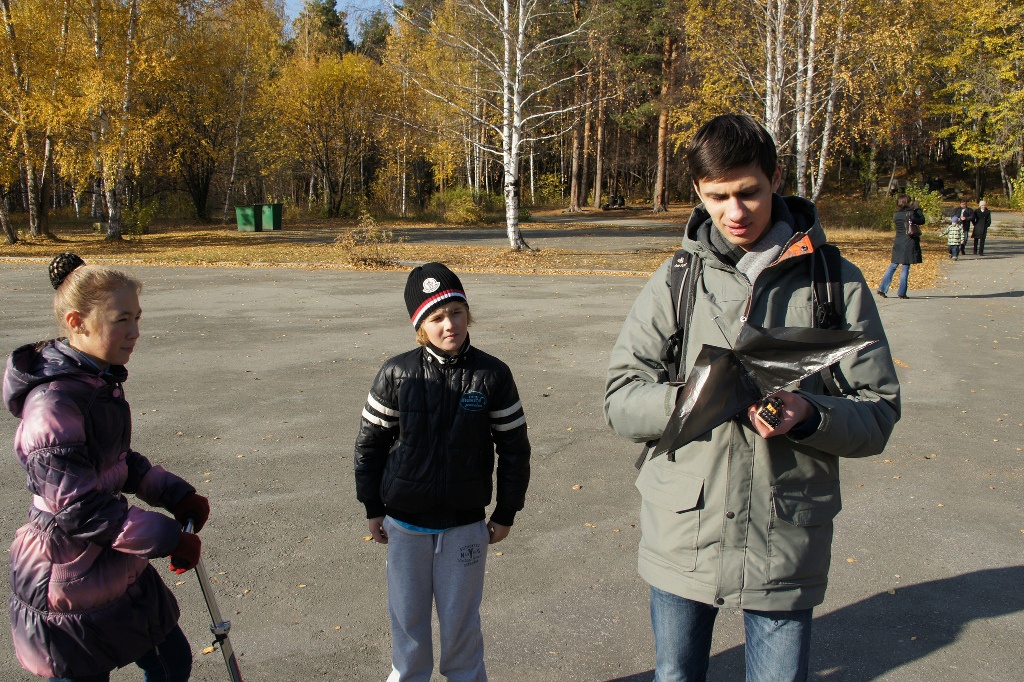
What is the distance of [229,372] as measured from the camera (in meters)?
8.79

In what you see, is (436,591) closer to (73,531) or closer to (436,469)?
(436,469)

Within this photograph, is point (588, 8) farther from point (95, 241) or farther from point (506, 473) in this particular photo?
point (506, 473)

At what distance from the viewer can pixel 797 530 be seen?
7.27 ft

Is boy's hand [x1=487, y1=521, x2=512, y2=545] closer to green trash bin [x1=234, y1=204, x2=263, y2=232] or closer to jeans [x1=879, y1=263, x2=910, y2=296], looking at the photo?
jeans [x1=879, y1=263, x2=910, y2=296]

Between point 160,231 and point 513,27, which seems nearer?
point 513,27

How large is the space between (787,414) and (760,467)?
26 centimetres

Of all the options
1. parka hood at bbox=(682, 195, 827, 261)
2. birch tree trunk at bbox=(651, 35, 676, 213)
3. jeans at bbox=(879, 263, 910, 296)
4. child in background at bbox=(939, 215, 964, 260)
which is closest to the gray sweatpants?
parka hood at bbox=(682, 195, 827, 261)

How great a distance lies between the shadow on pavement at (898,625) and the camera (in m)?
3.48

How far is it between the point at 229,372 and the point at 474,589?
6453 mm

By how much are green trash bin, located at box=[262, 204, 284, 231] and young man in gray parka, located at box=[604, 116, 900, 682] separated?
111ft

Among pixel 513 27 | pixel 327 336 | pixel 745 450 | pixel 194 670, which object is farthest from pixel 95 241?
pixel 745 450

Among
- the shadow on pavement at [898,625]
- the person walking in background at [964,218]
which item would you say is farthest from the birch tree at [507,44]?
the shadow on pavement at [898,625]

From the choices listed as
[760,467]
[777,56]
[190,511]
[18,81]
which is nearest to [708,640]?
[760,467]

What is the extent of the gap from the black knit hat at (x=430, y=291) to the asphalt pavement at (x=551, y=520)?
1.55 m
